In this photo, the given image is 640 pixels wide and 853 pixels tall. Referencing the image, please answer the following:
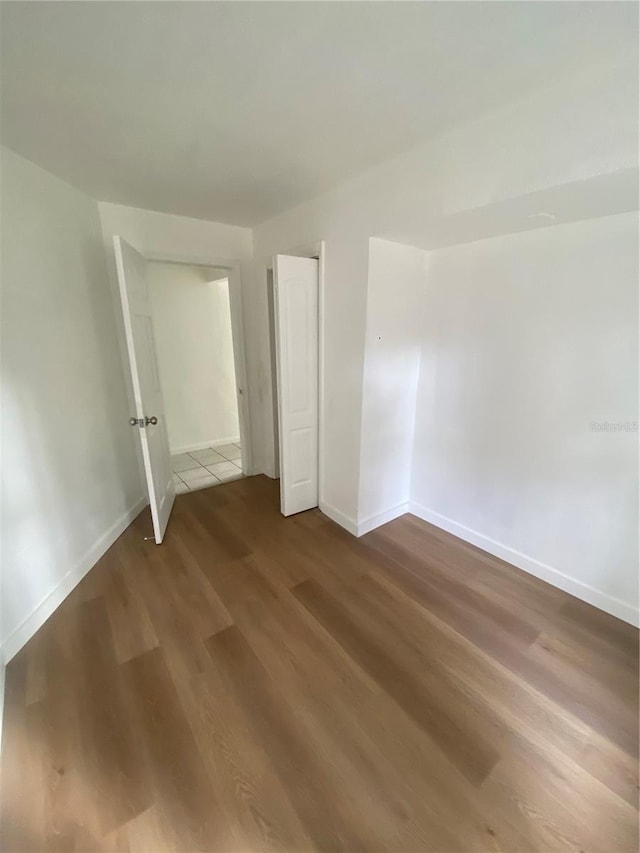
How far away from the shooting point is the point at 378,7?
0.96 m

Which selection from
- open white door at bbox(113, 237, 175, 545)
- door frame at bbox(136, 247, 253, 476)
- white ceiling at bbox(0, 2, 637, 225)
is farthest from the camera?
door frame at bbox(136, 247, 253, 476)

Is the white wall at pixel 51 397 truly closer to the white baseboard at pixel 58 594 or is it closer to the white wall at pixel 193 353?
the white baseboard at pixel 58 594

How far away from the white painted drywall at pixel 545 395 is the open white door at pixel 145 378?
1.98 metres

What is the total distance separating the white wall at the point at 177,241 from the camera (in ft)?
8.38

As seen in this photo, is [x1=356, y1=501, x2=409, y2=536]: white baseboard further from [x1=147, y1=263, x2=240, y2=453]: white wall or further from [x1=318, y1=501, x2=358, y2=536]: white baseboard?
[x1=147, y1=263, x2=240, y2=453]: white wall

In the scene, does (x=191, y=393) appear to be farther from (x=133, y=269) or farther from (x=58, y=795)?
(x=58, y=795)

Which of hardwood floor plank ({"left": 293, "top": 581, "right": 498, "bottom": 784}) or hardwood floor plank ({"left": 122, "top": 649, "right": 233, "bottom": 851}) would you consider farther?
hardwood floor plank ({"left": 293, "top": 581, "right": 498, "bottom": 784})

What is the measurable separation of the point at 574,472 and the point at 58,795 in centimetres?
262

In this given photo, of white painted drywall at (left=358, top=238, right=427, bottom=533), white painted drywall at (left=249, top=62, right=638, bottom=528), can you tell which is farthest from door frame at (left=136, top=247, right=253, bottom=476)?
white painted drywall at (left=358, top=238, right=427, bottom=533)

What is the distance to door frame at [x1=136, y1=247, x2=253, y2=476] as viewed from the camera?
2.81 m

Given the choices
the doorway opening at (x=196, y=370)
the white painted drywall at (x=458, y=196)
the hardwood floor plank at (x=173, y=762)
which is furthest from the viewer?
the doorway opening at (x=196, y=370)

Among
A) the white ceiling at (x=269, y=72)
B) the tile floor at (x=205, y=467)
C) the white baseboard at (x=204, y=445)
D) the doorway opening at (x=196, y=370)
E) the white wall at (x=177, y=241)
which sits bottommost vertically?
the tile floor at (x=205, y=467)

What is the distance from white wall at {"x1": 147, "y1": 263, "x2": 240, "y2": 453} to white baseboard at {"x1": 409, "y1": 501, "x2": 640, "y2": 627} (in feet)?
9.55

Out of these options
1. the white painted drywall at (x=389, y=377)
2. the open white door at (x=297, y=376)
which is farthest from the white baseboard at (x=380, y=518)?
the open white door at (x=297, y=376)
